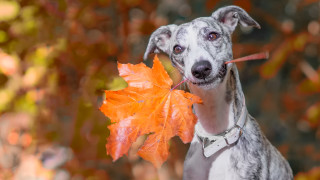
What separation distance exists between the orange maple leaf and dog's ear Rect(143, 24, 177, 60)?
0.19 metres

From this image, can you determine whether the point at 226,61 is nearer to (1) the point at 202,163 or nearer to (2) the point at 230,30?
(2) the point at 230,30

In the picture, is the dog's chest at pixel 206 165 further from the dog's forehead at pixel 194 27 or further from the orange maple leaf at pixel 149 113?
the dog's forehead at pixel 194 27

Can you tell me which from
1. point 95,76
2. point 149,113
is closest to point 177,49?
point 149,113

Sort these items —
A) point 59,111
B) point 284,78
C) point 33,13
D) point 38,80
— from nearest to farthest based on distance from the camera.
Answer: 1. point 33,13
2. point 38,80
3. point 59,111
4. point 284,78

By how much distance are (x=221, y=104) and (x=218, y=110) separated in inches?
1.2

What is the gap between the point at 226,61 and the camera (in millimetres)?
1456

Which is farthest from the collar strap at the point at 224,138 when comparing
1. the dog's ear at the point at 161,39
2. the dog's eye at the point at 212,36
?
the dog's ear at the point at 161,39

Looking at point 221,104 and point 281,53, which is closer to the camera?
point 221,104

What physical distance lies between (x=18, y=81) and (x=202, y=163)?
3.20 meters

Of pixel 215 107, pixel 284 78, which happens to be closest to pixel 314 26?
pixel 284 78

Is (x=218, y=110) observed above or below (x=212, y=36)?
below

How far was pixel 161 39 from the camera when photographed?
1.63 m

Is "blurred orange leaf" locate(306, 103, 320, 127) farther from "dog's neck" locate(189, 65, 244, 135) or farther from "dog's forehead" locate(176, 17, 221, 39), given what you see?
"dog's forehead" locate(176, 17, 221, 39)

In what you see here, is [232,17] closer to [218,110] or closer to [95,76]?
[218,110]
